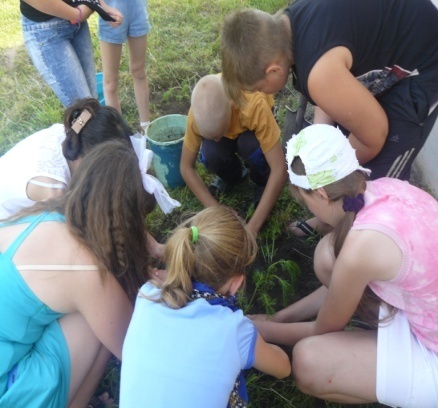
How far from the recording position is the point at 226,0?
456cm

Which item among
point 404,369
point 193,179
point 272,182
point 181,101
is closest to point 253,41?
point 272,182

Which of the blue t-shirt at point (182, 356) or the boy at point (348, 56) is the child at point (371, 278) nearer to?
the boy at point (348, 56)

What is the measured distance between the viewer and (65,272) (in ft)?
4.74

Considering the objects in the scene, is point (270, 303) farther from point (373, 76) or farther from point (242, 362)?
point (373, 76)

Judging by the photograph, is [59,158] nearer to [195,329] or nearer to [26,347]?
[26,347]

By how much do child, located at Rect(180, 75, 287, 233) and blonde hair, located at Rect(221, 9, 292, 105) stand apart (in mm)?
452

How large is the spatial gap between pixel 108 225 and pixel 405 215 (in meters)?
0.94

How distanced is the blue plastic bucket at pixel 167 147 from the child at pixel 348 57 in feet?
2.77

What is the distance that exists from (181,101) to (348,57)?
6.78 feet

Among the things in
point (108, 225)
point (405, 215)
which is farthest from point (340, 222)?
point (108, 225)

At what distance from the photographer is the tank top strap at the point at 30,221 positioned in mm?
1469

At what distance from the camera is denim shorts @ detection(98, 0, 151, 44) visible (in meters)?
2.62

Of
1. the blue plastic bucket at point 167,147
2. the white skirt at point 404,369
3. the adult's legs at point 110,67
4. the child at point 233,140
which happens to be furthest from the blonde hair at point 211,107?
the white skirt at point 404,369

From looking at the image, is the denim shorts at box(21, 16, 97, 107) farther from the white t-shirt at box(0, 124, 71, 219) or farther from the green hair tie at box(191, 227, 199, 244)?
the green hair tie at box(191, 227, 199, 244)
